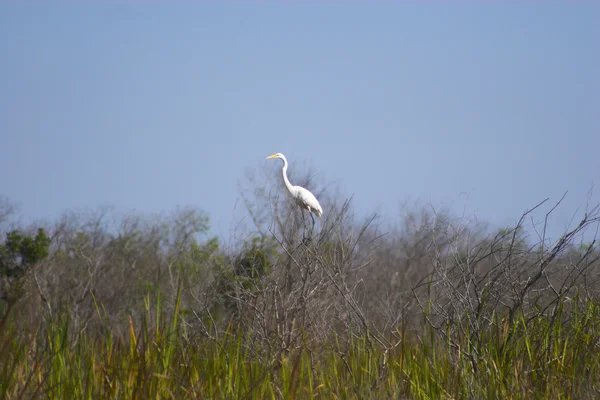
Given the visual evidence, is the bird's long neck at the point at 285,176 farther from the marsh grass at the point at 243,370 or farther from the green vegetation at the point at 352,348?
the marsh grass at the point at 243,370

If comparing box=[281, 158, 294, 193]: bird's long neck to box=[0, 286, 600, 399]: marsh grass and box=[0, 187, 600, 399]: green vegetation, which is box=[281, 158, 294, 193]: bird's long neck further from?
box=[0, 286, 600, 399]: marsh grass

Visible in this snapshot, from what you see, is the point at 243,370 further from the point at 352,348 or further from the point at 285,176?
the point at 285,176

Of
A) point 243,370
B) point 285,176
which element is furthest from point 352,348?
point 285,176

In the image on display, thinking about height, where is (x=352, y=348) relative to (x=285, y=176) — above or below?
below

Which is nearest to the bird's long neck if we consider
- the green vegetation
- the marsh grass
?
the green vegetation

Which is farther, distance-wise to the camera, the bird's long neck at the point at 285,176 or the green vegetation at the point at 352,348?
the bird's long neck at the point at 285,176

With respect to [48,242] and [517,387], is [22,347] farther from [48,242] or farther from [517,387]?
[48,242]

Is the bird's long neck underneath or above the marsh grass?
above

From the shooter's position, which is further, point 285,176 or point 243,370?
point 285,176

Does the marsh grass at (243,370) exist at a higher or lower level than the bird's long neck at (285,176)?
lower

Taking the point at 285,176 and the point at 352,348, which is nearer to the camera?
the point at 352,348

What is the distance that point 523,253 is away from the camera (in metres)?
5.88

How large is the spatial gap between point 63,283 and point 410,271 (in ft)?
40.4

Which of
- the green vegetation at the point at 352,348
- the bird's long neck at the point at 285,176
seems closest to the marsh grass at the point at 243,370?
the green vegetation at the point at 352,348
